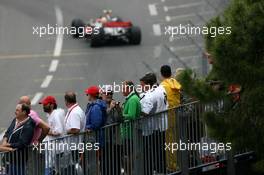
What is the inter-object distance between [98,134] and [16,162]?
1612 mm

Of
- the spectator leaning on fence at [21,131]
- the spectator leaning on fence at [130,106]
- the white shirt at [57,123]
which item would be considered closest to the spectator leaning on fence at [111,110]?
the spectator leaning on fence at [130,106]

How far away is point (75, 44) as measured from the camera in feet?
125

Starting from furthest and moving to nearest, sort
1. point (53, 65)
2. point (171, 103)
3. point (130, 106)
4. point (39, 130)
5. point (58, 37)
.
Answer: point (58, 37) → point (53, 65) → point (171, 103) → point (130, 106) → point (39, 130)

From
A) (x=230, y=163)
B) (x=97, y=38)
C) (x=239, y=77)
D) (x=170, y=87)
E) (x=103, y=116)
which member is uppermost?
(x=97, y=38)

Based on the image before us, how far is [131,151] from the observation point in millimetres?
17281

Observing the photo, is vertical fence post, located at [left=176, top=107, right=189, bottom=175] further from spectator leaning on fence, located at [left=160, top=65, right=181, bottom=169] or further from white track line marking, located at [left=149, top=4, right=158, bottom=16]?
white track line marking, located at [left=149, top=4, right=158, bottom=16]

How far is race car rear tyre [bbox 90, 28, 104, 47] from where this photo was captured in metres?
36.6

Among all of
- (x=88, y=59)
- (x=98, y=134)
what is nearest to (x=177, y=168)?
(x=98, y=134)

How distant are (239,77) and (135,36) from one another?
23.0 metres

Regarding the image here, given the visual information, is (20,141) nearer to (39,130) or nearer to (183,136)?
(39,130)

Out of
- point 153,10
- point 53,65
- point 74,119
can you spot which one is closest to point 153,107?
point 74,119

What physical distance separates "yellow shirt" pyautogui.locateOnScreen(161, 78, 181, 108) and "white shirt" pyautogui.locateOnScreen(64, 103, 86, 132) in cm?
157

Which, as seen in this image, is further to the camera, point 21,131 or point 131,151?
point 131,151

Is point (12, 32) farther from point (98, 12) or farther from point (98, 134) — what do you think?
point (98, 134)
